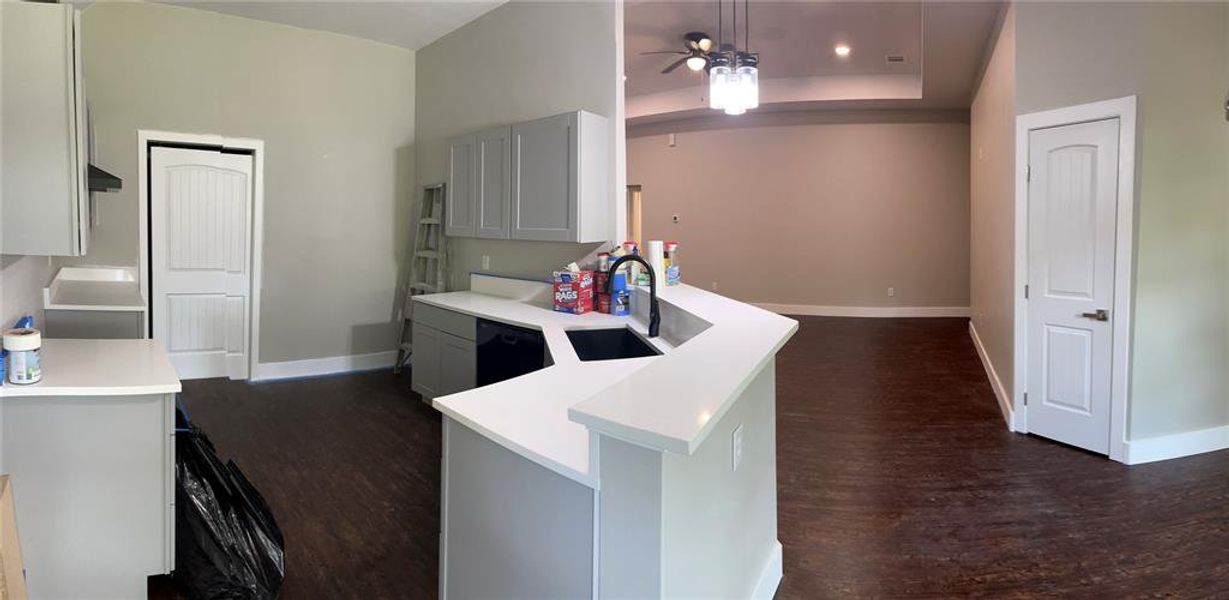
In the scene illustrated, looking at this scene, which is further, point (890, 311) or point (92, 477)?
point (890, 311)

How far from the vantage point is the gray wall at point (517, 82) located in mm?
4418

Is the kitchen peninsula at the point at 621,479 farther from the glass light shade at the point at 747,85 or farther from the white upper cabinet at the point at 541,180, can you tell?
the white upper cabinet at the point at 541,180

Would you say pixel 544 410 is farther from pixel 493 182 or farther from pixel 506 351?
pixel 493 182

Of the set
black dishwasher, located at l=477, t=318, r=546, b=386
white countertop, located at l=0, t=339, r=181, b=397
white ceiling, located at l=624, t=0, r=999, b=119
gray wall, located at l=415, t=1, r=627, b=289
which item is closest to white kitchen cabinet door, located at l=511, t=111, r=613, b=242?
gray wall, located at l=415, t=1, r=627, b=289

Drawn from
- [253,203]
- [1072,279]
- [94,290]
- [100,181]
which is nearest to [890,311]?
[1072,279]

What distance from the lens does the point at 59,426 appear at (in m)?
2.13

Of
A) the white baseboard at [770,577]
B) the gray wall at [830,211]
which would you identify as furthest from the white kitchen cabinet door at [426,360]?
the gray wall at [830,211]

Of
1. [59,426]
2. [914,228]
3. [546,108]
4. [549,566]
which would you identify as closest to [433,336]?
[546,108]

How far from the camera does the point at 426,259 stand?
599cm

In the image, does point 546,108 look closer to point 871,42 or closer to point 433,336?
point 433,336

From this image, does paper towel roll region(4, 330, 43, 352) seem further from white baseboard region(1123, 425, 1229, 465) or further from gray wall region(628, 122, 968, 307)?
gray wall region(628, 122, 968, 307)

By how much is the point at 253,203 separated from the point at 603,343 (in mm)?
3497

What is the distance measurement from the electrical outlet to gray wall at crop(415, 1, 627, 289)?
2685mm

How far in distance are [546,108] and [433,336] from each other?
178 centimetres
